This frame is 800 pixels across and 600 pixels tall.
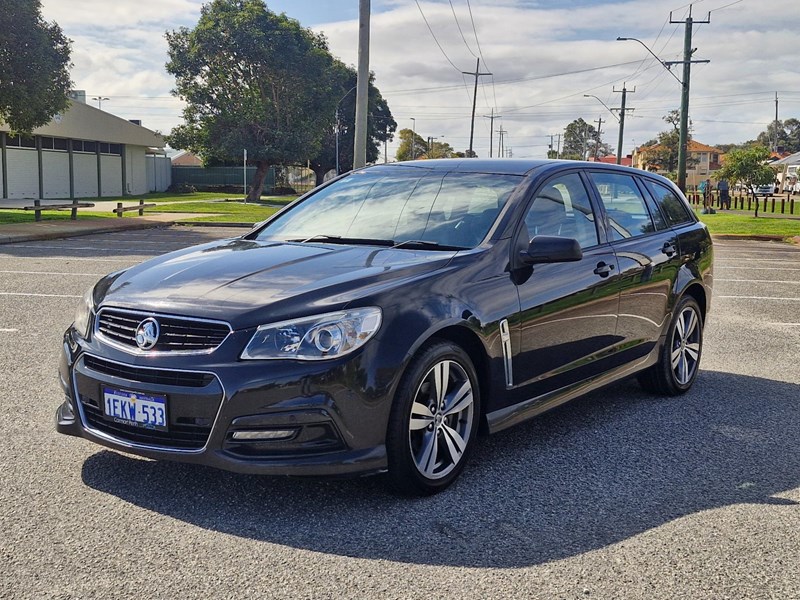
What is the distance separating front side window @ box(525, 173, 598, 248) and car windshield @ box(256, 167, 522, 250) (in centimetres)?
20

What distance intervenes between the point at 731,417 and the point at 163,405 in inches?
149

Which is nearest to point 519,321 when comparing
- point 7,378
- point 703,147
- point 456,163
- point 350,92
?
point 456,163

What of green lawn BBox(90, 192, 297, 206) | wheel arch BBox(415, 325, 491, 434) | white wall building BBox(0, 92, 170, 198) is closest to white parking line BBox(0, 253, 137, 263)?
wheel arch BBox(415, 325, 491, 434)

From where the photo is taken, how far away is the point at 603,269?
540 centimetres

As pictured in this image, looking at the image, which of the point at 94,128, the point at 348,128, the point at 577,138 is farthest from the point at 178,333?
the point at 577,138

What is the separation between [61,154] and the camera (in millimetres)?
47750

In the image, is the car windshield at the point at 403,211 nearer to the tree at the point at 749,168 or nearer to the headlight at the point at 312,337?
the headlight at the point at 312,337

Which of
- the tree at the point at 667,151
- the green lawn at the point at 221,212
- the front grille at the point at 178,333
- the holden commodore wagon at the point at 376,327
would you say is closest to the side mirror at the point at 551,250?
the holden commodore wagon at the point at 376,327

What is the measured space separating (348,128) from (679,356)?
72.1 meters

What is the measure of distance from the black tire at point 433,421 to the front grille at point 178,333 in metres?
0.84

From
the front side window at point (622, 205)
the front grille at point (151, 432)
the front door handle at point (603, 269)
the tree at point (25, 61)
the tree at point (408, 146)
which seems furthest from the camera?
the tree at point (408, 146)

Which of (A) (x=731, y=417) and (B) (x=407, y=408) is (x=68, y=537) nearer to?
(B) (x=407, y=408)

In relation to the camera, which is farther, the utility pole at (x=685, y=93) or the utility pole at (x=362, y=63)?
the utility pole at (x=685, y=93)

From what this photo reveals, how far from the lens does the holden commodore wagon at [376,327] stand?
373 centimetres
